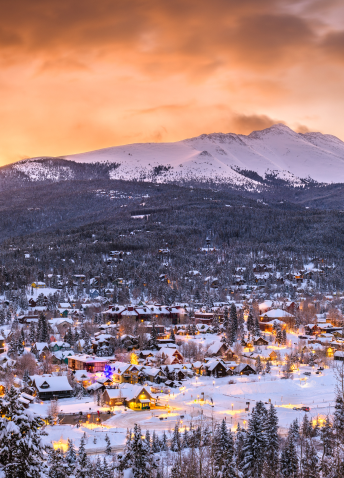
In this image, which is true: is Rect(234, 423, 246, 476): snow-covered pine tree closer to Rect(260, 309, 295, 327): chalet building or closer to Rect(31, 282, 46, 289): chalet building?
Rect(260, 309, 295, 327): chalet building

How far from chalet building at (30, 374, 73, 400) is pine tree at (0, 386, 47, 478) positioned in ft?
130

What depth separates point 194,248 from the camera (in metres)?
173

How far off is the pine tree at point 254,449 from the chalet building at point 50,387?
76.2 ft

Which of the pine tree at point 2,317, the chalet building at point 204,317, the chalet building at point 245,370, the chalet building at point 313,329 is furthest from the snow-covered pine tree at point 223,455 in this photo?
the pine tree at point 2,317

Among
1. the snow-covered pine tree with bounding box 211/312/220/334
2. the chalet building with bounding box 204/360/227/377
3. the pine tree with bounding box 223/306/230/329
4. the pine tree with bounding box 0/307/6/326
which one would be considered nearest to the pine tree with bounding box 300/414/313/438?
the chalet building with bounding box 204/360/227/377

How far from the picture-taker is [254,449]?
33250 mm

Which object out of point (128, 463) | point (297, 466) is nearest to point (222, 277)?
point (297, 466)

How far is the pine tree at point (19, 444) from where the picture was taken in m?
12.7

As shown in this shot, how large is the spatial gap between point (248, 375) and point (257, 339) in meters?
15.6

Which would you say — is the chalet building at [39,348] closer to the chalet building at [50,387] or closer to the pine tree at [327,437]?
the chalet building at [50,387]

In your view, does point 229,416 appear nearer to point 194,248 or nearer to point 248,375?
point 248,375

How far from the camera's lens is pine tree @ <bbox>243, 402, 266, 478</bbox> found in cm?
3272

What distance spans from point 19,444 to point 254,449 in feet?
77.0

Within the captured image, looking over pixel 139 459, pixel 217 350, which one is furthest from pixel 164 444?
pixel 217 350
